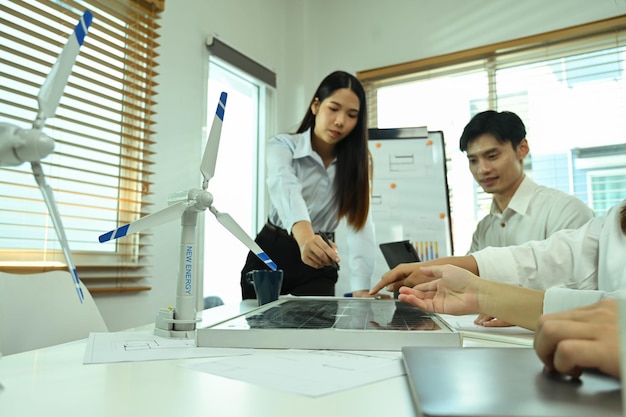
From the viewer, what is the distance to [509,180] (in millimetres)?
1815

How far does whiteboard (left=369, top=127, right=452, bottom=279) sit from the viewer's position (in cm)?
283

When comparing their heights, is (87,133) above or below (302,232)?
above

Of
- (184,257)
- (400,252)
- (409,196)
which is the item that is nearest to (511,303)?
(184,257)

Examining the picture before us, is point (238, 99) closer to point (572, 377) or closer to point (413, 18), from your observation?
point (413, 18)

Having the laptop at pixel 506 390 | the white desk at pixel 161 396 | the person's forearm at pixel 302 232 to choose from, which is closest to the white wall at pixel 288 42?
the person's forearm at pixel 302 232

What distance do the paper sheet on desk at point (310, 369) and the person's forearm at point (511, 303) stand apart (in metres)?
0.30

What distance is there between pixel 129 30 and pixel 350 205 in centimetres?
129

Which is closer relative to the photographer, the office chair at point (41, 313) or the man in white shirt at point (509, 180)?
the office chair at point (41, 313)

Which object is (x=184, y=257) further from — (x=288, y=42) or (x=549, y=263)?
(x=288, y=42)

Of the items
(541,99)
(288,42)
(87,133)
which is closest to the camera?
(87,133)

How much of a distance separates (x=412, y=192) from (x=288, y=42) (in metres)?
1.54

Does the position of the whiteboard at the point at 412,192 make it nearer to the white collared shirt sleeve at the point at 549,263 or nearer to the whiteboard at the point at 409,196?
the whiteboard at the point at 409,196

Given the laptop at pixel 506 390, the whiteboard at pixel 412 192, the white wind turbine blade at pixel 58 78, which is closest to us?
the laptop at pixel 506 390

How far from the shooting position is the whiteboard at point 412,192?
9.29 ft
